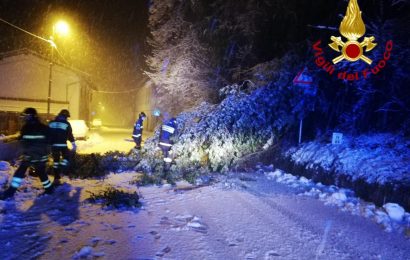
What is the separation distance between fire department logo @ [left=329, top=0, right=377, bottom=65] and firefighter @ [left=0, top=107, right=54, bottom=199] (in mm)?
6671

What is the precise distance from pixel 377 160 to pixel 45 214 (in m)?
6.94

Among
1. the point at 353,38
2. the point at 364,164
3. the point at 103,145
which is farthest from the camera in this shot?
the point at 103,145

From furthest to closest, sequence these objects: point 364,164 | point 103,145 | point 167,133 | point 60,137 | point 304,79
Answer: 1. point 103,145
2. point 167,133
3. point 304,79
4. point 60,137
5. point 364,164

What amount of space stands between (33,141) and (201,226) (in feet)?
11.9

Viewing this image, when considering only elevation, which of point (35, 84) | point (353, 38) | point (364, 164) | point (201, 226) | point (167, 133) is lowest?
point (201, 226)

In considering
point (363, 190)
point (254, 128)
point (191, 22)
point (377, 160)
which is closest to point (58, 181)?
point (254, 128)

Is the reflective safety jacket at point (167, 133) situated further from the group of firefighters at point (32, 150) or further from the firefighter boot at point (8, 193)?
the firefighter boot at point (8, 193)

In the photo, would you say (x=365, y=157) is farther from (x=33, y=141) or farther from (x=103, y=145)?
(x=103, y=145)

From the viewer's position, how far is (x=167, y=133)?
9.55 metres

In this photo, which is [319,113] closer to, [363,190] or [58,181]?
[363,190]

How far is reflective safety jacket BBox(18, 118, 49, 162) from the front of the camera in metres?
5.98

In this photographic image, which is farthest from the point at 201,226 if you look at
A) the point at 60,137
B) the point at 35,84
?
the point at 35,84

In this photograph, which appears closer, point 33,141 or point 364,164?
point 33,141

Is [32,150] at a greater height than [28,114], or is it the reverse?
[28,114]
